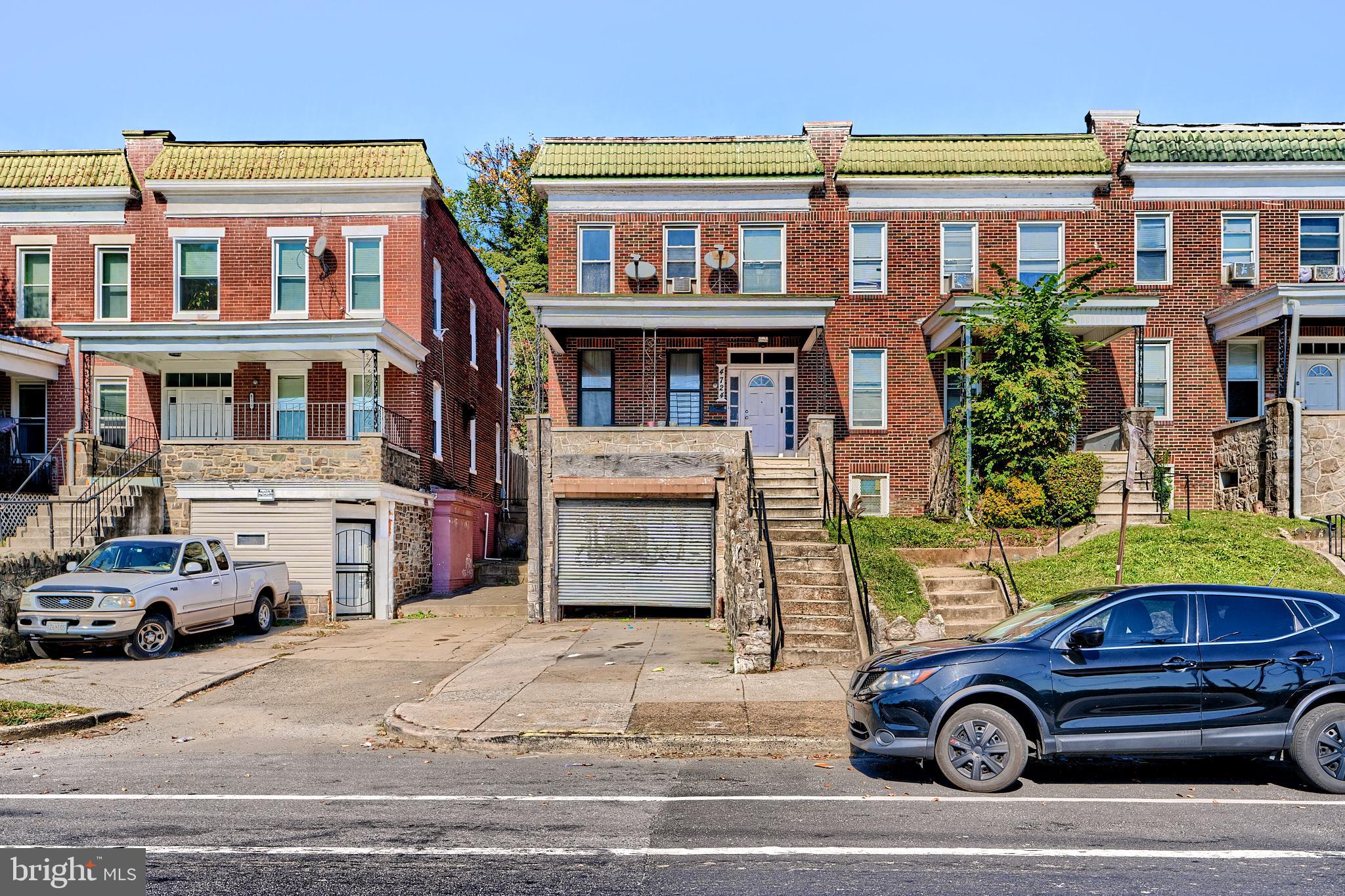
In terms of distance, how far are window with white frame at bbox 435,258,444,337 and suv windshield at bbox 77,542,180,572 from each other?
11616 mm

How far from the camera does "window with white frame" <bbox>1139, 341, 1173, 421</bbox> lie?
24.5m

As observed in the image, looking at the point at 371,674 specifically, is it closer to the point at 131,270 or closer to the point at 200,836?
the point at 200,836

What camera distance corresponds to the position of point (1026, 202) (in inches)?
978

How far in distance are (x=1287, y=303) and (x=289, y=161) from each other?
881 inches

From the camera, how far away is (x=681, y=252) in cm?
2509

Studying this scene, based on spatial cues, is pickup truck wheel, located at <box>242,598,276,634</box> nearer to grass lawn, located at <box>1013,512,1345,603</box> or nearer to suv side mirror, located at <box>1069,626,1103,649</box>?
grass lawn, located at <box>1013,512,1345,603</box>

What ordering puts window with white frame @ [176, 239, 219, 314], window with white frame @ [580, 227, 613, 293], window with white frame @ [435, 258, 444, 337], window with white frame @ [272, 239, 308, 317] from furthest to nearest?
window with white frame @ [435, 258, 444, 337], window with white frame @ [176, 239, 219, 314], window with white frame @ [272, 239, 308, 317], window with white frame @ [580, 227, 613, 293]

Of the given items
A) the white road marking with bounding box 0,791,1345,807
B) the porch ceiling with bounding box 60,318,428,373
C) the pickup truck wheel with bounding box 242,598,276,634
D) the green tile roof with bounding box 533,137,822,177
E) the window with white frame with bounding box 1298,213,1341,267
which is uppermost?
the green tile roof with bounding box 533,137,822,177

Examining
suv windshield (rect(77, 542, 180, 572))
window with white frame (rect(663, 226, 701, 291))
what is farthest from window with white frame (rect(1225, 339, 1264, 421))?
suv windshield (rect(77, 542, 180, 572))

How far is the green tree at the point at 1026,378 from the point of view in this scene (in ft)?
68.5

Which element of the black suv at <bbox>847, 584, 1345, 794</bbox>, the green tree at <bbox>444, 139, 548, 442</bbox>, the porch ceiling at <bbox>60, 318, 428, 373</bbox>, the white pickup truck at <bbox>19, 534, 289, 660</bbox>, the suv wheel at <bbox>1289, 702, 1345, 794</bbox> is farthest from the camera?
the green tree at <bbox>444, 139, 548, 442</bbox>

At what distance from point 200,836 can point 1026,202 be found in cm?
2261

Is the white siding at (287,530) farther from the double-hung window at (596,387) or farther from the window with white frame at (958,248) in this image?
the window with white frame at (958,248)

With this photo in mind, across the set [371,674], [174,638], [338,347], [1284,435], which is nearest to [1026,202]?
[1284,435]
